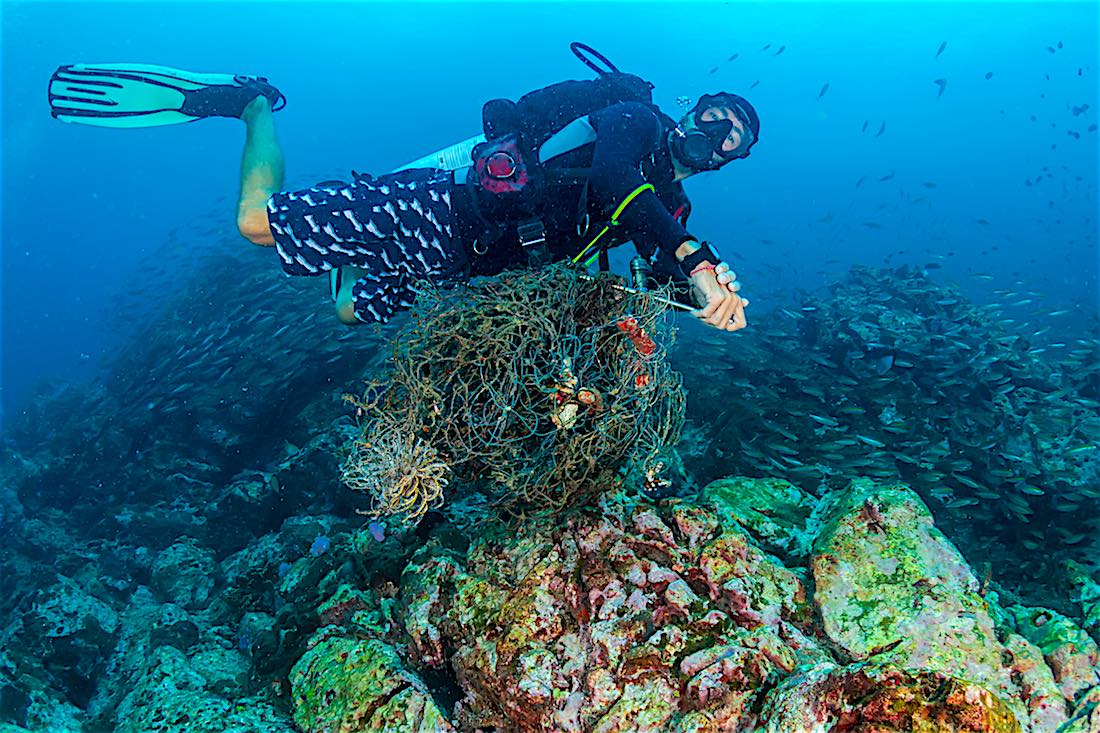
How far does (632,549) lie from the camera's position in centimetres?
338

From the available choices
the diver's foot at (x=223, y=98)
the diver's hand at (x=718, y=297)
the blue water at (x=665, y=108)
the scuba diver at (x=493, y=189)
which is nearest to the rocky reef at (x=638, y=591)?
the diver's hand at (x=718, y=297)

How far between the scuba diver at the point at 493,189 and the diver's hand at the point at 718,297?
0.04 feet

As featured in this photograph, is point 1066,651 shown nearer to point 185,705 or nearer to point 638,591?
point 638,591

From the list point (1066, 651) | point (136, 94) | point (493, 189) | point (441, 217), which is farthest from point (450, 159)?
point (1066, 651)

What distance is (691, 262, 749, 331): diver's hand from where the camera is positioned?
339 centimetres

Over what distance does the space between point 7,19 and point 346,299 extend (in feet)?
301

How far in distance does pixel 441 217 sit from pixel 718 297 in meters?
2.17

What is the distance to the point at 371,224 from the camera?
A: 4.32 meters

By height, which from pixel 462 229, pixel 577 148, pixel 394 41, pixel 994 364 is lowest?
pixel 994 364

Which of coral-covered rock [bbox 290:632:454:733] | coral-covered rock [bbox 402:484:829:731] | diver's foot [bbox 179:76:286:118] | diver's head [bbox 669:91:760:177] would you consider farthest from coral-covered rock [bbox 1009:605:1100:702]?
diver's foot [bbox 179:76:286:118]

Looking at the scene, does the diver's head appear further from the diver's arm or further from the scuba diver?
the diver's arm

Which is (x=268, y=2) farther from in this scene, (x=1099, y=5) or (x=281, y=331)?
(x=1099, y=5)

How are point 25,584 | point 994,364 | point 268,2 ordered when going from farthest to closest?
1. point 268,2
2. point 994,364
3. point 25,584

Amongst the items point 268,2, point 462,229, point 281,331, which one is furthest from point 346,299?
point 268,2
